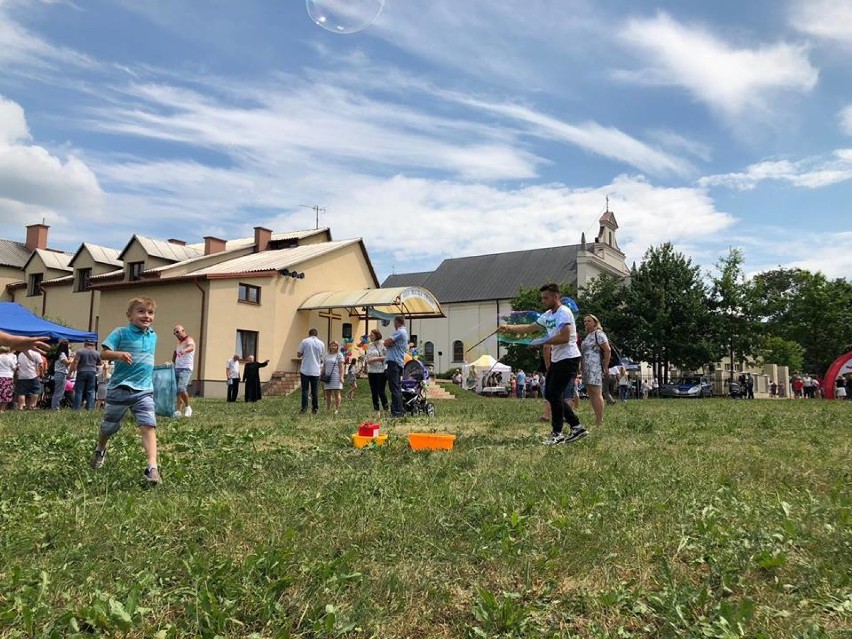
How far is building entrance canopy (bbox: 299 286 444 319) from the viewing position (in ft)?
Answer: 110

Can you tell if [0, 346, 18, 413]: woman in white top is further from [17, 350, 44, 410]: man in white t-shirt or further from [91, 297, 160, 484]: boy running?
[91, 297, 160, 484]: boy running

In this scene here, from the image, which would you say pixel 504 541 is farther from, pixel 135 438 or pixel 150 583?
pixel 135 438

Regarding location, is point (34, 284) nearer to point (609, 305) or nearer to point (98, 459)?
point (609, 305)

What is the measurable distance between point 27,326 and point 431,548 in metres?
19.4

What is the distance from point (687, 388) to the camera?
47.8 meters

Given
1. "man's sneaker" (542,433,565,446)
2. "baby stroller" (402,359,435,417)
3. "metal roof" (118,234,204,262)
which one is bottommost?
"man's sneaker" (542,433,565,446)

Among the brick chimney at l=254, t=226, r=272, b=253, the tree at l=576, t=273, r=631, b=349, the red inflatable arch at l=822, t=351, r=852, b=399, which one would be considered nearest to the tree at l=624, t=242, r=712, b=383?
the tree at l=576, t=273, r=631, b=349

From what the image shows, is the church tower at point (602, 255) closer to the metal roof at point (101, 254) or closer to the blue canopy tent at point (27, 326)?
the metal roof at point (101, 254)

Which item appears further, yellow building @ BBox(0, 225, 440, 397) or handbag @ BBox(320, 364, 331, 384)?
yellow building @ BBox(0, 225, 440, 397)

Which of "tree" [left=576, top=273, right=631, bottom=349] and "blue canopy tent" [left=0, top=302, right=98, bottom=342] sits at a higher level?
"tree" [left=576, top=273, right=631, bottom=349]

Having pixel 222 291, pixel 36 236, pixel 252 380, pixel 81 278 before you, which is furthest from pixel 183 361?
pixel 36 236

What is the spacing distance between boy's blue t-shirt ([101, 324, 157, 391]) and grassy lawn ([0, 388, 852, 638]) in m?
0.74

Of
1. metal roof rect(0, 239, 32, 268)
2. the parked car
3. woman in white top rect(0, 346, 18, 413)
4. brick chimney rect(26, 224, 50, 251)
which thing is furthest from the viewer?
brick chimney rect(26, 224, 50, 251)

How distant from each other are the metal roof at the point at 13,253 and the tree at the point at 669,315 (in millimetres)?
43615
